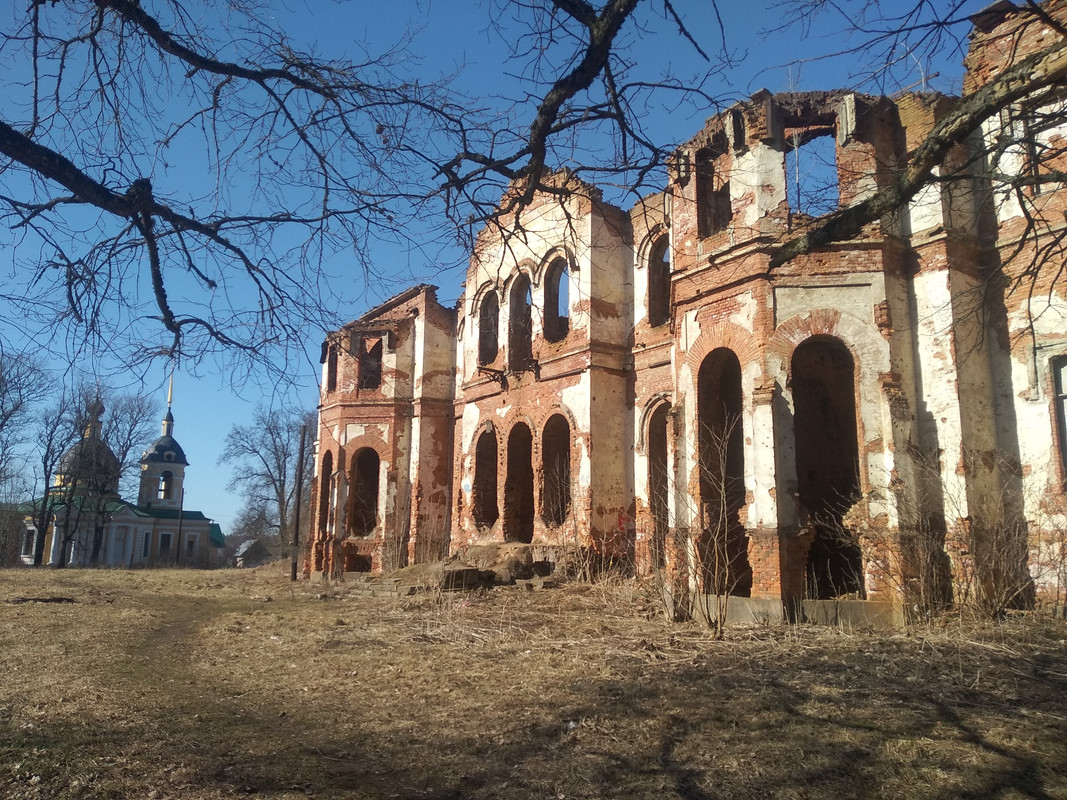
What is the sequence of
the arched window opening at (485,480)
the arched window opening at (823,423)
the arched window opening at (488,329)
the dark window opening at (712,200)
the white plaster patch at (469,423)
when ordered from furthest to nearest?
the arched window opening at (488,329) → the white plaster patch at (469,423) → the arched window opening at (485,480) → the arched window opening at (823,423) → the dark window opening at (712,200)

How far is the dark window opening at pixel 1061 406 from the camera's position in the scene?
11.5 meters

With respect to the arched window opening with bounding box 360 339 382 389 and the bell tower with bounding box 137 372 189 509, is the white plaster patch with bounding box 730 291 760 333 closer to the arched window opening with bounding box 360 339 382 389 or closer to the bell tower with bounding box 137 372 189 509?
the arched window opening with bounding box 360 339 382 389

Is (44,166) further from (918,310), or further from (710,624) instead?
(918,310)

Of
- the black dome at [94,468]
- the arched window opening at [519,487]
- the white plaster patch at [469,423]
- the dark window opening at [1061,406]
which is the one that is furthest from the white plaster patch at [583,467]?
the black dome at [94,468]

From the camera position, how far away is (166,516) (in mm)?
61719

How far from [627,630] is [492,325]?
12.8 metres

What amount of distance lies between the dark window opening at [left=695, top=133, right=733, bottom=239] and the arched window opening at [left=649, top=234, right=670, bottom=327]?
3.24 metres

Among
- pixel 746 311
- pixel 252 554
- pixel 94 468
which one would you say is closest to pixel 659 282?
pixel 746 311

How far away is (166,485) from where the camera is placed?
6369 cm

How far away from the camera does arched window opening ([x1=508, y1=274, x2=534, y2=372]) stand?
68.3 feet

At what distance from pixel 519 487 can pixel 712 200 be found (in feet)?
30.4

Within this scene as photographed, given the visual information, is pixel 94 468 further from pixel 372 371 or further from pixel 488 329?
pixel 488 329

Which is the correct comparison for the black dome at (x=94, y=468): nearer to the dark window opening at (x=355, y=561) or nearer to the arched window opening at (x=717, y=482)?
the dark window opening at (x=355, y=561)

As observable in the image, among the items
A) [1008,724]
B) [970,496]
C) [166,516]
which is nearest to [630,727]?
[1008,724]
